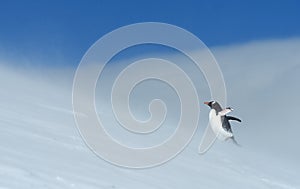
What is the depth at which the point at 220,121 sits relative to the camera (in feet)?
13.5

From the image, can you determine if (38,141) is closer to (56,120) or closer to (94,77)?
(94,77)

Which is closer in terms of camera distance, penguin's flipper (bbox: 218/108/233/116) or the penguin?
the penguin

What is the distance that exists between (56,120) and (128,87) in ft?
14.4

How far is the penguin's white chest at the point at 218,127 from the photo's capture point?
155 inches

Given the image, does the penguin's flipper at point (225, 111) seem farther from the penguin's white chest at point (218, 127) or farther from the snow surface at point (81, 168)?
the snow surface at point (81, 168)

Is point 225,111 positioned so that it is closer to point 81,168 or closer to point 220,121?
point 220,121

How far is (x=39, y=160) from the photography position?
5105 mm

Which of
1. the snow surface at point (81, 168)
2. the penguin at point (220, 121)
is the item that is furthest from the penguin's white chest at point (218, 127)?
the snow surface at point (81, 168)

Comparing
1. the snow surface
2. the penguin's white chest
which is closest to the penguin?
the penguin's white chest

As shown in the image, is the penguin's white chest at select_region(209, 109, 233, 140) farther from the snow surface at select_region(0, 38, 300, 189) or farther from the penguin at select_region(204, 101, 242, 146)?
the snow surface at select_region(0, 38, 300, 189)

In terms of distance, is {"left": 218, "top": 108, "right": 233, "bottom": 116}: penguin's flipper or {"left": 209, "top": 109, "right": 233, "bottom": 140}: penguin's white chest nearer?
{"left": 209, "top": 109, "right": 233, "bottom": 140}: penguin's white chest

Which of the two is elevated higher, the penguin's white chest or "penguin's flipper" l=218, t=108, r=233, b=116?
"penguin's flipper" l=218, t=108, r=233, b=116

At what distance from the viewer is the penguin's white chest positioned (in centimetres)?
395

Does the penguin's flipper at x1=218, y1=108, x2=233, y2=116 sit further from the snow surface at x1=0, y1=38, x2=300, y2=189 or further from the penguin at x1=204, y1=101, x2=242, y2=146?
the snow surface at x1=0, y1=38, x2=300, y2=189
